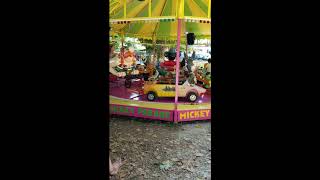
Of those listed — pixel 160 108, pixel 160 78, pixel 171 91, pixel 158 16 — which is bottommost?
pixel 160 108

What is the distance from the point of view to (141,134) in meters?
6.34

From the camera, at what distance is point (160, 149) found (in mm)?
5434

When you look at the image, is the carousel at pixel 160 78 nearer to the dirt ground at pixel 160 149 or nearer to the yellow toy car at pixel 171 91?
the yellow toy car at pixel 171 91

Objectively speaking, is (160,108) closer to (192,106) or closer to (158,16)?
(192,106)

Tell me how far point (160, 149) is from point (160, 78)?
3.86 meters

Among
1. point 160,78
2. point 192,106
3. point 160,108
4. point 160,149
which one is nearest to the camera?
point 160,149

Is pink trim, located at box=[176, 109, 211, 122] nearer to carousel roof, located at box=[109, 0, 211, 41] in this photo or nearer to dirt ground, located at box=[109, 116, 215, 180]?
dirt ground, located at box=[109, 116, 215, 180]

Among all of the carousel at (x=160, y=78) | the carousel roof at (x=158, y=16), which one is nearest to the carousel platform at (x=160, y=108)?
the carousel at (x=160, y=78)

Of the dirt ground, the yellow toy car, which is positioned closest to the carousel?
the yellow toy car

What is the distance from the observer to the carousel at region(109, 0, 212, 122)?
720 cm

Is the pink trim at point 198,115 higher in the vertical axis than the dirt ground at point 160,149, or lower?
higher

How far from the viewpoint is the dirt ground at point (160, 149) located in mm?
4441

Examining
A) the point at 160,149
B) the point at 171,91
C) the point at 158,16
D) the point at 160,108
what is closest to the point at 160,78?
Answer: the point at 171,91
